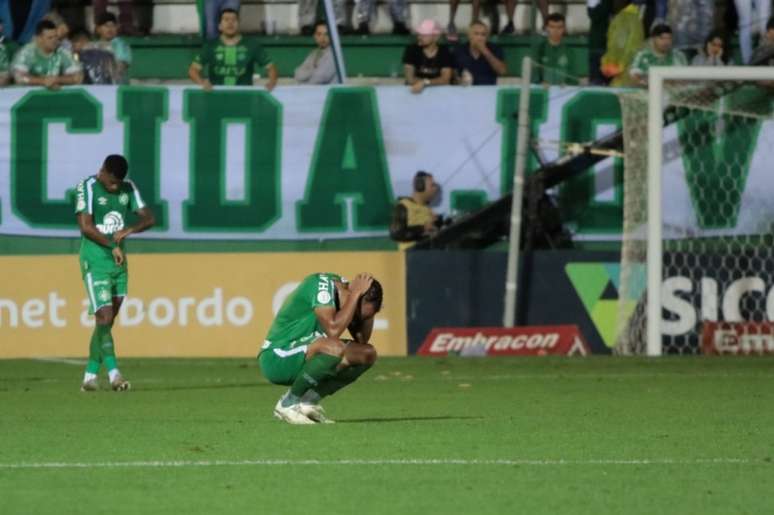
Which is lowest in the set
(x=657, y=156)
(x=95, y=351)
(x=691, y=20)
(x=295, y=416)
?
(x=95, y=351)

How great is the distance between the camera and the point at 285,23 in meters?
23.5

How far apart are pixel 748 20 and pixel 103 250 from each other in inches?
389

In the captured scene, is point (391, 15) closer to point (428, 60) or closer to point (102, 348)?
point (428, 60)

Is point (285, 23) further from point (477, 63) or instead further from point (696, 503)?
point (696, 503)

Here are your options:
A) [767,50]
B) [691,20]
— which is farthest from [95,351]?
[691,20]

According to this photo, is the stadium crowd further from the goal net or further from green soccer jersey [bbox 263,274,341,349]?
green soccer jersey [bbox 263,274,341,349]

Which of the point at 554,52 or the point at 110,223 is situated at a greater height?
the point at 554,52

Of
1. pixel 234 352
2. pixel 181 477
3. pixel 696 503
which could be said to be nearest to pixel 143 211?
pixel 234 352

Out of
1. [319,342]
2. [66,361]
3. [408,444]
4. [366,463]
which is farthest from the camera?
[66,361]

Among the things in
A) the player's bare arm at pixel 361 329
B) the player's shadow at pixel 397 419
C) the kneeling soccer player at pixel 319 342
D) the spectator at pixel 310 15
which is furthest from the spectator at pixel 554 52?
the player's bare arm at pixel 361 329

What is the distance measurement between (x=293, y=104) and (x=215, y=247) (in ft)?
5.69

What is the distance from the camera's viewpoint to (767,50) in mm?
21750

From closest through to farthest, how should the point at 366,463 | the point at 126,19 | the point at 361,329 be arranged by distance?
the point at 366,463 < the point at 361,329 < the point at 126,19

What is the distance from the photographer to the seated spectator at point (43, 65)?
20.7 metres
